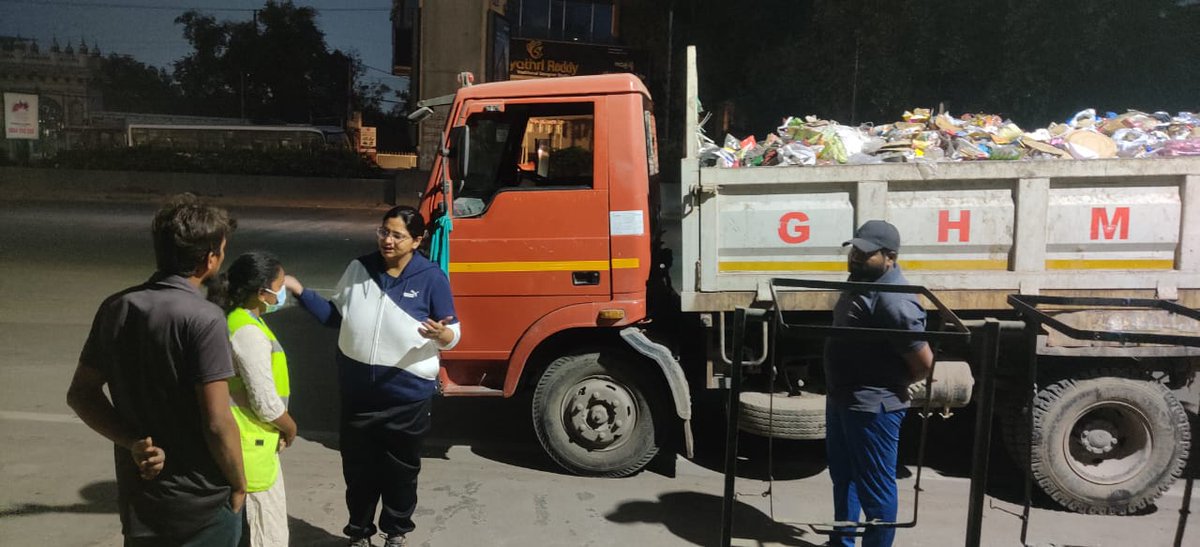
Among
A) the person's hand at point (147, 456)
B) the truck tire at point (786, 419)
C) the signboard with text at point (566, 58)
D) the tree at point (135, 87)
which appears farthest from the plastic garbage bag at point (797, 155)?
the tree at point (135, 87)

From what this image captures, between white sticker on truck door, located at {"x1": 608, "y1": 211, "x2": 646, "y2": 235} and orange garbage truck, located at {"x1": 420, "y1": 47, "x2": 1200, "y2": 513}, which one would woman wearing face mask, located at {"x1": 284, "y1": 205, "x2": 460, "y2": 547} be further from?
white sticker on truck door, located at {"x1": 608, "y1": 211, "x2": 646, "y2": 235}

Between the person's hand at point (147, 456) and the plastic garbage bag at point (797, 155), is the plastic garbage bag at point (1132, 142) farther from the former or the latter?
the person's hand at point (147, 456)

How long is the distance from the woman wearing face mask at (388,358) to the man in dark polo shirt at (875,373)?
5.50 feet

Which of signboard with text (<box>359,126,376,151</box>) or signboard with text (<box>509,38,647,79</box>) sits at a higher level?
signboard with text (<box>509,38,647,79</box>)

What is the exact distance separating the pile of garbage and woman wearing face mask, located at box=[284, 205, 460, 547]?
1822 mm

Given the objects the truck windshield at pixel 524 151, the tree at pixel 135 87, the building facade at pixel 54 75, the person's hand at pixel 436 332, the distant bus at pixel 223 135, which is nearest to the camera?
the person's hand at pixel 436 332

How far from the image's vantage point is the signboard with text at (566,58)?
951 inches

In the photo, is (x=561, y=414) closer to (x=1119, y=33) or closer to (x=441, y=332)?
(x=441, y=332)

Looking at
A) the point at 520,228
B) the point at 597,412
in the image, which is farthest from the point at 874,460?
the point at 520,228

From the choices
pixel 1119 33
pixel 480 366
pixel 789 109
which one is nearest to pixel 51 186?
pixel 789 109

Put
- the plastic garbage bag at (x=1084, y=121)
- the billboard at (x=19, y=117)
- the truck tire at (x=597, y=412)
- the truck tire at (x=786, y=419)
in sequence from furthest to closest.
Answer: the billboard at (x=19, y=117) → the plastic garbage bag at (x=1084, y=121) → the truck tire at (x=597, y=412) → the truck tire at (x=786, y=419)

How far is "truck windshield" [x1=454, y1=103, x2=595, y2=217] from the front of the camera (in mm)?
4641

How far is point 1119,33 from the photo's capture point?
1059cm

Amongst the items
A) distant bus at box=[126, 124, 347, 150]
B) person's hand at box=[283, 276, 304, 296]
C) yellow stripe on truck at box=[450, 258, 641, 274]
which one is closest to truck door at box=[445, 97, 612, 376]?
yellow stripe on truck at box=[450, 258, 641, 274]
